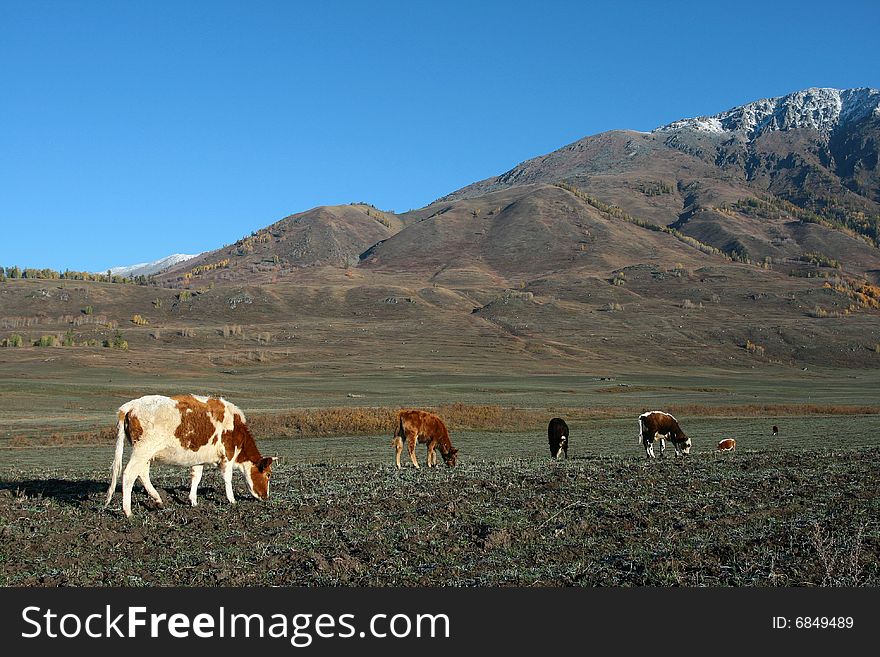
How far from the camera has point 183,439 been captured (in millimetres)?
15094

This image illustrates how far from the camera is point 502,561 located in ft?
37.1

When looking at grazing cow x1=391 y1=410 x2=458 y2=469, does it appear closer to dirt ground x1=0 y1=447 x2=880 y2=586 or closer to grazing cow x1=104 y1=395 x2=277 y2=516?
dirt ground x1=0 y1=447 x2=880 y2=586

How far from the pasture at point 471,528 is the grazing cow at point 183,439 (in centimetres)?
64

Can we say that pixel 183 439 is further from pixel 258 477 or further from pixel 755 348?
pixel 755 348

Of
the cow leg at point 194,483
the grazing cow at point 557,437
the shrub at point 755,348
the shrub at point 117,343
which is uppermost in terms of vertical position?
the shrub at point 117,343

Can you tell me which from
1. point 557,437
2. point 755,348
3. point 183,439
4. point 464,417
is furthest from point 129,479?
point 755,348

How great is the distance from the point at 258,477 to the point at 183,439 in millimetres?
2069

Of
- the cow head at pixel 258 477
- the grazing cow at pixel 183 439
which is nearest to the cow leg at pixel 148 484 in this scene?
the grazing cow at pixel 183 439

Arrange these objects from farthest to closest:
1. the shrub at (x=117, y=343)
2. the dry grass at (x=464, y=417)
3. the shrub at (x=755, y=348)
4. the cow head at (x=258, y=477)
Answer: the shrub at (x=755, y=348), the shrub at (x=117, y=343), the dry grass at (x=464, y=417), the cow head at (x=258, y=477)

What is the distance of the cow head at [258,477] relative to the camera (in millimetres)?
16438

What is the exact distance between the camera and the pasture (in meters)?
10.6

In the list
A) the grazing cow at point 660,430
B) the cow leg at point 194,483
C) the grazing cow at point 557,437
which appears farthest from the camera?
the grazing cow at point 557,437

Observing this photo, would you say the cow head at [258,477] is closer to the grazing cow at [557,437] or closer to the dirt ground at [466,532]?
the dirt ground at [466,532]

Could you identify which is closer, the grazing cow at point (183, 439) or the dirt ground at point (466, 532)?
the dirt ground at point (466, 532)
